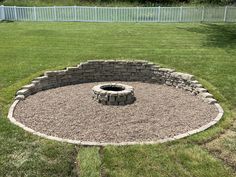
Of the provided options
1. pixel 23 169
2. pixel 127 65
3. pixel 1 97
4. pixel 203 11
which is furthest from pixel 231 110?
pixel 203 11

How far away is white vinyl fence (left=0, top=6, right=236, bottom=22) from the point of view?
19.6 meters

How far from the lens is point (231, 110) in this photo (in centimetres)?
750

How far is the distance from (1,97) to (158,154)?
14.2ft

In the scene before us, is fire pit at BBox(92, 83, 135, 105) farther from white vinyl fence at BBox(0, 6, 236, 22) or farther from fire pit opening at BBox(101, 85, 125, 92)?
white vinyl fence at BBox(0, 6, 236, 22)

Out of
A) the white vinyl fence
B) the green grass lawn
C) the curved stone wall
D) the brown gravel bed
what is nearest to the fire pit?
the brown gravel bed

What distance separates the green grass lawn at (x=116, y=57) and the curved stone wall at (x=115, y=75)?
0.44 m

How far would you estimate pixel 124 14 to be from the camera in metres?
19.6

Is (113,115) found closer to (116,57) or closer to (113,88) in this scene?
(113,88)

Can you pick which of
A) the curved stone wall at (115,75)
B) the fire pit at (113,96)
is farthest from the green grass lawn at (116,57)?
the fire pit at (113,96)

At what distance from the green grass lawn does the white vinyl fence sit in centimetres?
127

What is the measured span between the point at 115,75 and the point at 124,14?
1023cm

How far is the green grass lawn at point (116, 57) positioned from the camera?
5.05m

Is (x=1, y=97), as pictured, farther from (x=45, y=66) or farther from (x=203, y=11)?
(x=203, y=11)

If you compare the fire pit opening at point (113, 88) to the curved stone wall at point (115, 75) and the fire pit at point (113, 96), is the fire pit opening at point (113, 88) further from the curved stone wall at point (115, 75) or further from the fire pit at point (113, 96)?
the curved stone wall at point (115, 75)
